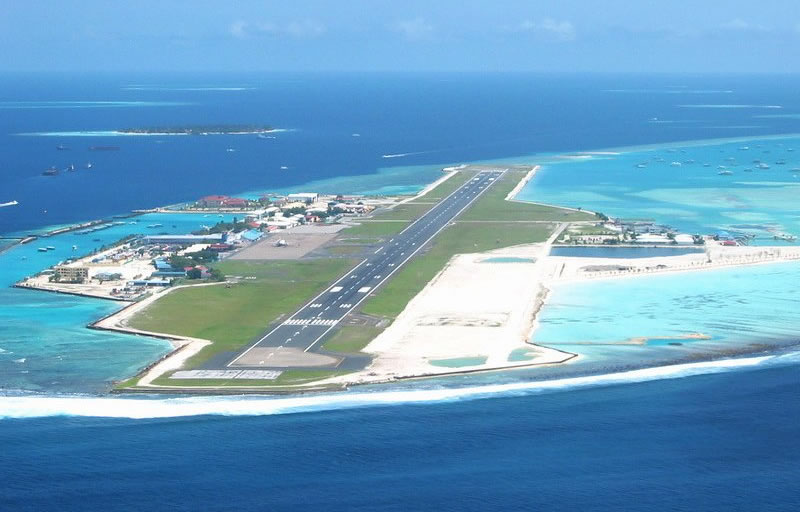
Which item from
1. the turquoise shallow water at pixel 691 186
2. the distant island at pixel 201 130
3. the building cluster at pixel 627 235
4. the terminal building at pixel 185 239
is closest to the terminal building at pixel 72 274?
the terminal building at pixel 185 239

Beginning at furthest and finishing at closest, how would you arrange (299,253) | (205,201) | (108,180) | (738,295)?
(108,180) < (205,201) < (299,253) < (738,295)

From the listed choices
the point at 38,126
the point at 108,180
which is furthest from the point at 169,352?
the point at 38,126

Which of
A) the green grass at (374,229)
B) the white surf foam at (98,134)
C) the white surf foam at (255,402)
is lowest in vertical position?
the white surf foam at (255,402)

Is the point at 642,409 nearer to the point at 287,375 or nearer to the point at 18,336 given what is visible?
the point at 287,375

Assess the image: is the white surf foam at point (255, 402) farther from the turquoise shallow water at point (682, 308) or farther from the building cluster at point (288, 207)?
the building cluster at point (288, 207)

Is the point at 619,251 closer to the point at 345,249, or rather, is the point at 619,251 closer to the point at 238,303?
the point at 345,249

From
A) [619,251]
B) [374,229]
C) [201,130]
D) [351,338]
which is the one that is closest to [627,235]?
[619,251]
